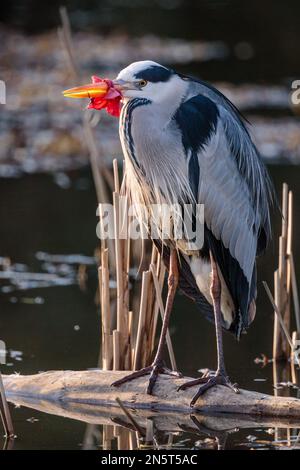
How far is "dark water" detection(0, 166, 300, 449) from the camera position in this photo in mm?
5277

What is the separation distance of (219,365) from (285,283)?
1.10 m

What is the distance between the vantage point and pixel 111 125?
13258 millimetres

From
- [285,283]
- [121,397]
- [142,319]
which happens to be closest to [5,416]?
[121,397]

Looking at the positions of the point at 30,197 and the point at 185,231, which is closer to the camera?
the point at 185,231

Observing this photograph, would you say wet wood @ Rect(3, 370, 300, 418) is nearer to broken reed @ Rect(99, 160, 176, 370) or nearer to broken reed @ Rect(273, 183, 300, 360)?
broken reed @ Rect(99, 160, 176, 370)

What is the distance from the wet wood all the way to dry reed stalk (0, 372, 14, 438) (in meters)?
0.49

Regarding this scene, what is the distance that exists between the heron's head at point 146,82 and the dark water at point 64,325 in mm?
1467

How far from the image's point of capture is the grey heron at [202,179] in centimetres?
518

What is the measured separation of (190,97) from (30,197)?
5410 millimetres

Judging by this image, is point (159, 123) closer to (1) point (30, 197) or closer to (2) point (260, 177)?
(2) point (260, 177)

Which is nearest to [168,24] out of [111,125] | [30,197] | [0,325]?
[111,125]
